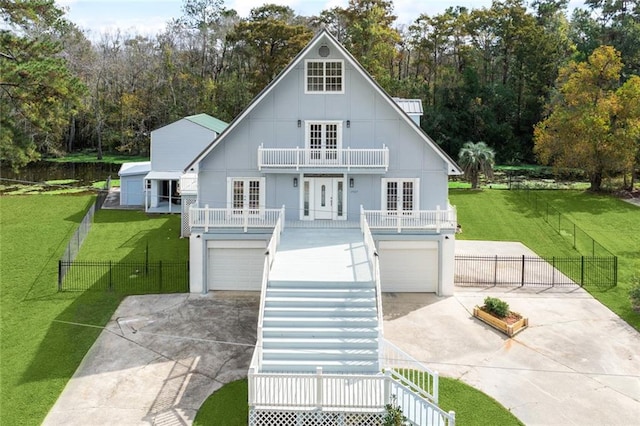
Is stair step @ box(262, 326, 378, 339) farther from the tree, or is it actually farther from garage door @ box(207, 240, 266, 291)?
the tree

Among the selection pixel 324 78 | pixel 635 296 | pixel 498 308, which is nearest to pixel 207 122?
pixel 324 78

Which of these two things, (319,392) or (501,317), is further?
(501,317)

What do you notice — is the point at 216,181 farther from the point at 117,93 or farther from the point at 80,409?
the point at 117,93

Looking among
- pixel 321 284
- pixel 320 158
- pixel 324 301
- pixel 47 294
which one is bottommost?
pixel 47 294

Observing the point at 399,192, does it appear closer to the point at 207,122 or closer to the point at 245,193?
the point at 245,193

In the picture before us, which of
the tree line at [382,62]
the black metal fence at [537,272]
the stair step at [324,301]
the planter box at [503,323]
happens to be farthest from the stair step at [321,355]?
the tree line at [382,62]

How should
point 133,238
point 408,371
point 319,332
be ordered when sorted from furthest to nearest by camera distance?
point 133,238
point 319,332
point 408,371
